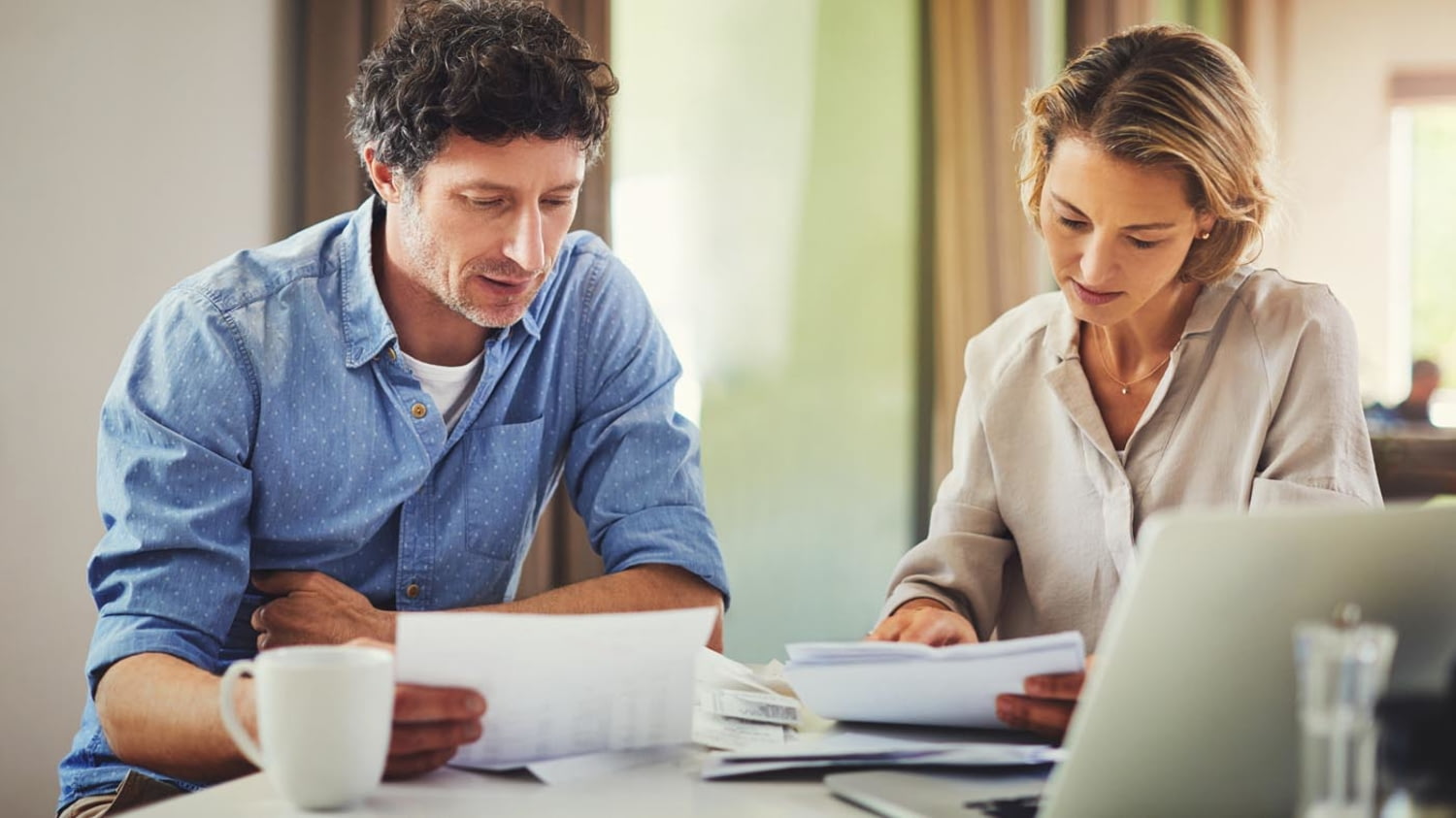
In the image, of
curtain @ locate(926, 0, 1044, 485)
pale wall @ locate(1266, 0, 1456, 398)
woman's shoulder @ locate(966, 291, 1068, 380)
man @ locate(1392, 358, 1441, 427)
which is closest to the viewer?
woman's shoulder @ locate(966, 291, 1068, 380)

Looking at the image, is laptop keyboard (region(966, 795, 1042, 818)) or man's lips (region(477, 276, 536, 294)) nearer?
laptop keyboard (region(966, 795, 1042, 818))

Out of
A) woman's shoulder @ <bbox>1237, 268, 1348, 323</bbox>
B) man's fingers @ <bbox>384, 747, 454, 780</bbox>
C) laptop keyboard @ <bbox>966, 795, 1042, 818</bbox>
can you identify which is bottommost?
laptop keyboard @ <bbox>966, 795, 1042, 818</bbox>

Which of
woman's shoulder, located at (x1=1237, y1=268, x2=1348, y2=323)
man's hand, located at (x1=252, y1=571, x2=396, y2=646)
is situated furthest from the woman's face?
man's hand, located at (x1=252, y1=571, x2=396, y2=646)

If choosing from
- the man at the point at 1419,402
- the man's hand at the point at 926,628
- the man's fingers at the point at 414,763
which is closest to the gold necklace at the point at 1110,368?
the man's hand at the point at 926,628

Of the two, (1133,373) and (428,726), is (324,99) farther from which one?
(428,726)

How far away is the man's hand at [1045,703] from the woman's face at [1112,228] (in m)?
0.59

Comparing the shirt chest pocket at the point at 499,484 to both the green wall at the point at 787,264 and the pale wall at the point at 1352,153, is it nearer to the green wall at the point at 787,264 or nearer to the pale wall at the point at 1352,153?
the green wall at the point at 787,264

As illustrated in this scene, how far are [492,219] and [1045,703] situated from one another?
858 mm

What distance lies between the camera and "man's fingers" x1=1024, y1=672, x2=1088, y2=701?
1110 mm

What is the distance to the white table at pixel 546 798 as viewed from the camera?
36.9 inches

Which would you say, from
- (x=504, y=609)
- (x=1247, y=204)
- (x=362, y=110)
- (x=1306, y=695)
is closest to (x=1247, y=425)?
(x=1247, y=204)

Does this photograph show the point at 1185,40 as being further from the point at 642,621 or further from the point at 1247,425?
the point at 642,621

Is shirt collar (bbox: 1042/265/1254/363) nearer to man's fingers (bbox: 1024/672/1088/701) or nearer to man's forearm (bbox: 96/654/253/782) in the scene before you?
man's fingers (bbox: 1024/672/1088/701)

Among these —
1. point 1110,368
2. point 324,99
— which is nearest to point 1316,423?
point 1110,368
